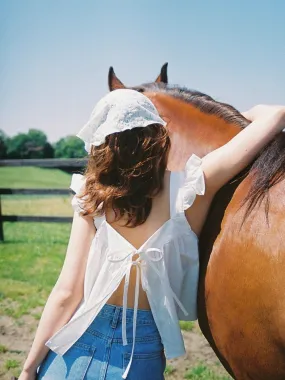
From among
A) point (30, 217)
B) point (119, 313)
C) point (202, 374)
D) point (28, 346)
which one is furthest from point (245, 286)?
point (30, 217)

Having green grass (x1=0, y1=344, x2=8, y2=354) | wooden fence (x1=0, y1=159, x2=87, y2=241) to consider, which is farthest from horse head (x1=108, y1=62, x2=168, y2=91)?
wooden fence (x1=0, y1=159, x2=87, y2=241)

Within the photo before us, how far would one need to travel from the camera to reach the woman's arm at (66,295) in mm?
1532

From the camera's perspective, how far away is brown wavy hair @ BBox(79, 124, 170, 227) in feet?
4.93

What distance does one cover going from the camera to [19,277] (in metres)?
5.65

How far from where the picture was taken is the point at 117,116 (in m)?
1.50

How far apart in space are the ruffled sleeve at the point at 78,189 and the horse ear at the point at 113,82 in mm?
1135

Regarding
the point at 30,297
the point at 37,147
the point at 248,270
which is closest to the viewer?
the point at 248,270

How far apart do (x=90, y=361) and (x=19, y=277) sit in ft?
14.6

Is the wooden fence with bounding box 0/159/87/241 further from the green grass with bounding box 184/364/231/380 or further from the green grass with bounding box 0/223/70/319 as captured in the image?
the green grass with bounding box 184/364/231/380

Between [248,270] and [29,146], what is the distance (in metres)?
38.2

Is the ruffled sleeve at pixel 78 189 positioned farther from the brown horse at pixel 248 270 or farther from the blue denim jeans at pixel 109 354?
the brown horse at pixel 248 270

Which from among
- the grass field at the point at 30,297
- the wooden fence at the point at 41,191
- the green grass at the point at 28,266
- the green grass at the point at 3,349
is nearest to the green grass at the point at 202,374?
the grass field at the point at 30,297

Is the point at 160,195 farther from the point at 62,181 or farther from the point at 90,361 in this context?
the point at 62,181

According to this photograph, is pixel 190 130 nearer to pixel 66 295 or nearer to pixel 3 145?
pixel 66 295
